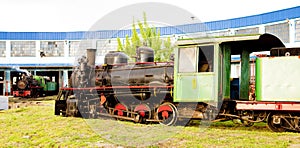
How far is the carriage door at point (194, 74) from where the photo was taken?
32.4 ft

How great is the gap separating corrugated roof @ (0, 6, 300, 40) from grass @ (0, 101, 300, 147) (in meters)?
22.1

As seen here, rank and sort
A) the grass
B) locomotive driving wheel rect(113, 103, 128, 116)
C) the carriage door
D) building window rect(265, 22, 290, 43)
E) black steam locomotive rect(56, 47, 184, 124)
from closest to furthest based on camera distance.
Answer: the grass → the carriage door → black steam locomotive rect(56, 47, 184, 124) → locomotive driving wheel rect(113, 103, 128, 116) → building window rect(265, 22, 290, 43)

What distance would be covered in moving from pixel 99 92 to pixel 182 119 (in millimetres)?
4045

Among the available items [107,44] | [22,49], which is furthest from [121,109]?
[22,49]

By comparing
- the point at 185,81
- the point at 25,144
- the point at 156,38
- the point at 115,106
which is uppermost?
the point at 156,38

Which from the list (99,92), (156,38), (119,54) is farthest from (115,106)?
(156,38)

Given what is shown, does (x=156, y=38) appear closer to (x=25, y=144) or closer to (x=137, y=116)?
(x=137, y=116)

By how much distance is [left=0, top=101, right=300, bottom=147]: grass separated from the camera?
26.3ft

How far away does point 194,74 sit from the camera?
33.1 feet

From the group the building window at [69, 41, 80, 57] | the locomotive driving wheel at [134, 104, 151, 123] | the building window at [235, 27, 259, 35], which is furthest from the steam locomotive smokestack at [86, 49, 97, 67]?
the building window at [69, 41, 80, 57]

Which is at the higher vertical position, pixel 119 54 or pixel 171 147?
pixel 119 54

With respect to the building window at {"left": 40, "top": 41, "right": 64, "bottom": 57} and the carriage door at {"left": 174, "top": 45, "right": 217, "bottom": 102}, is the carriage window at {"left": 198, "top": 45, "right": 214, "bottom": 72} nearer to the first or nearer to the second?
the carriage door at {"left": 174, "top": 45, "right": 217, "bottom": 102}

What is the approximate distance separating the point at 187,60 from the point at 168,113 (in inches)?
76.8

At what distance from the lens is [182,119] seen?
10.8 m
